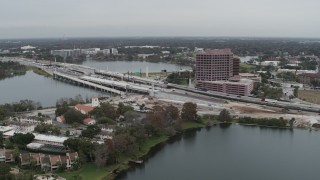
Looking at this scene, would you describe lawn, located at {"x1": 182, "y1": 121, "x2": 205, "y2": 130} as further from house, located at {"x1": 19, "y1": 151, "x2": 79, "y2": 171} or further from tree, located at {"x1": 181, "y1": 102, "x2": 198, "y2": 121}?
house, located at {"x1": 19, "y1": 151, "x2": 79, "y2": 171}

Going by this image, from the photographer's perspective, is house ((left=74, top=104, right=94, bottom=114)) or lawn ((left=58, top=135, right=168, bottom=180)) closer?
lawn ((left=58, top=135, right=168, bottom=180))

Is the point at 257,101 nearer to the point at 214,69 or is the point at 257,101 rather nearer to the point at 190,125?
the point at 214,69

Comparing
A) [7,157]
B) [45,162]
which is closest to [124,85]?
[7,157]

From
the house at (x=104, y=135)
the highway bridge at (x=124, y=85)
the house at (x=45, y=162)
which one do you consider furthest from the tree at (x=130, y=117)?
the highway bridge at (x=124, y=85)

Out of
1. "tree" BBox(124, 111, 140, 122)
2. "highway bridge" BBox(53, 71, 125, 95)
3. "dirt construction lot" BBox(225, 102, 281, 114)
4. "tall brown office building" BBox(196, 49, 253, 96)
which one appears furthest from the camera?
"highway bridge" BBox(53, 71, 125, 95)

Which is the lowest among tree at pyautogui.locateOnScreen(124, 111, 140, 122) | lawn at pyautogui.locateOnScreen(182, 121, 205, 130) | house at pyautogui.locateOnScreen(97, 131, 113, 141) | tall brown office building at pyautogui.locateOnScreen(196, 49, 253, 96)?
lawn at pyautogui.locateOnScreen(182, 121, 205, 130)

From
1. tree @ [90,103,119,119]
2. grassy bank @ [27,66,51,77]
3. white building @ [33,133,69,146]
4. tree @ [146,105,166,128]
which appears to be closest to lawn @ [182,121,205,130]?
tree @ [146,105,166,128]

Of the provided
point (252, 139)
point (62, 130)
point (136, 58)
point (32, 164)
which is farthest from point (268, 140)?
point (136, 58)
